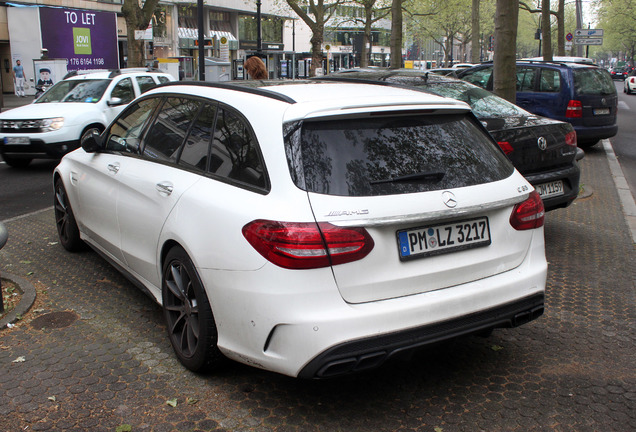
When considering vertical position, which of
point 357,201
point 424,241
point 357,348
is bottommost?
point 357,348

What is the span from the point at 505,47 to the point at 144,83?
767 centimetres

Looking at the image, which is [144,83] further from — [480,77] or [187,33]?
[187,33]

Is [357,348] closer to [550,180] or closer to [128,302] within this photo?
[128,302]

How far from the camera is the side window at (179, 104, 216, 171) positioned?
12.5ft

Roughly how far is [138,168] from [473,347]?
2.49 m

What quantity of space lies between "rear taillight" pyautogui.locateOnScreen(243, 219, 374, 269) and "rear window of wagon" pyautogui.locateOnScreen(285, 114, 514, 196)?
0.20 m

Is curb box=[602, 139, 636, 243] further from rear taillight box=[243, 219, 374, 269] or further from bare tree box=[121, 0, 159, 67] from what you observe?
bare tree box=[121, 0, 159, 67]

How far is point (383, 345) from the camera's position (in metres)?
3.04

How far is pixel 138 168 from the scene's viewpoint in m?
4.46

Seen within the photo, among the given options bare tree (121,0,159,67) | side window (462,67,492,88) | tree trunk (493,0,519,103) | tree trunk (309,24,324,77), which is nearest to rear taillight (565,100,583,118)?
side window (462,67,492,88)

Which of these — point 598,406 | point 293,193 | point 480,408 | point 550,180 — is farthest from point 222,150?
point 550,180

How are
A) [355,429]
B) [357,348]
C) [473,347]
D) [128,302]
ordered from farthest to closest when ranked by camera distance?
[128,302] → [473,347] → [355,429] → [357,348]

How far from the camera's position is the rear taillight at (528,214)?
11.8 feet

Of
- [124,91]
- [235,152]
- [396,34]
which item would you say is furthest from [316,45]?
[235,152]
